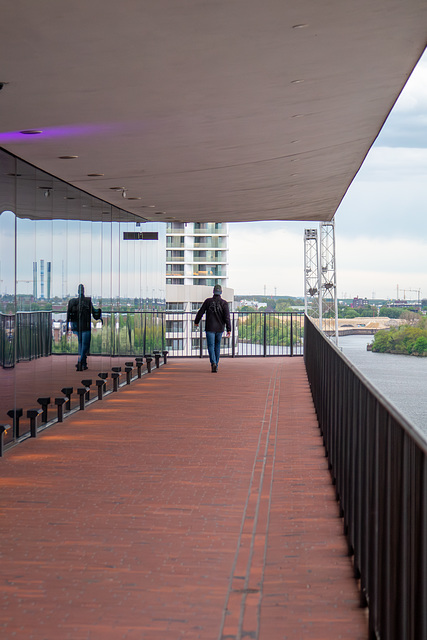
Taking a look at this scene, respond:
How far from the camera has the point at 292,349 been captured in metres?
18.1

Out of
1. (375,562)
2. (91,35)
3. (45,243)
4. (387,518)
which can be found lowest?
(375,562)

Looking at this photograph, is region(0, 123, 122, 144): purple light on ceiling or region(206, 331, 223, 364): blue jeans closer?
region(0, 123, 122, 144): purple light on ceiling

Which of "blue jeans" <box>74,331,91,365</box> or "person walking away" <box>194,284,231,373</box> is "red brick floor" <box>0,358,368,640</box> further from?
"person walking away" <box>194,284,231,373</box>

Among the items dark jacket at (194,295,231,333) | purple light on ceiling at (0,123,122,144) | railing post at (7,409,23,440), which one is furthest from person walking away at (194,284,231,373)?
purple light on ceiling at (0,123,122,144)

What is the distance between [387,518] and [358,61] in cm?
348

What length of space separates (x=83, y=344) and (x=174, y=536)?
5.58 metres

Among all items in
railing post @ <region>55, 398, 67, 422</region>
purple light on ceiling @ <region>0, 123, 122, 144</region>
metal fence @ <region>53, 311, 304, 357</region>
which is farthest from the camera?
metal fence @ <region>53, 311, 304, 357</region>

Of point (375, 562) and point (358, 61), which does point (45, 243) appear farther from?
point (375, 562)

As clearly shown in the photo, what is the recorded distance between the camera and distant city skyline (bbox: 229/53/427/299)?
27.6m

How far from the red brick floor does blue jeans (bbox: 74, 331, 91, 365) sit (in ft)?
5.04

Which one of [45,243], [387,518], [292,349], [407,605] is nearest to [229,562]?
[387,518]

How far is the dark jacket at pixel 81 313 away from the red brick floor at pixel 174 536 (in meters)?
1.49

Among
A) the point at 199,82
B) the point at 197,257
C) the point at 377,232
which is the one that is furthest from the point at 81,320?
the point at 197,257

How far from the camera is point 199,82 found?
17.1 ft
